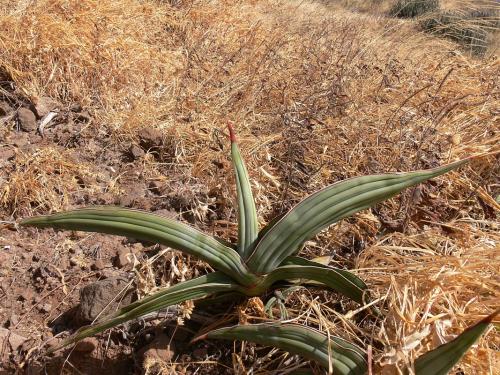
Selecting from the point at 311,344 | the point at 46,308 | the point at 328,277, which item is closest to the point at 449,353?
the point at 311,344

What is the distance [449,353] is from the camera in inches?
48.1

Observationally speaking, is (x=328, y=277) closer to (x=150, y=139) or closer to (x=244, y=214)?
(x=244, y=214)

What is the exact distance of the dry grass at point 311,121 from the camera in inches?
66.0

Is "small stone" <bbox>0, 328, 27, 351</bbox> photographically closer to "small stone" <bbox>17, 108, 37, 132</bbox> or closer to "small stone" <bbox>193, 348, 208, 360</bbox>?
"small stone" <bbox>193, 348, 208, 360</bbox>

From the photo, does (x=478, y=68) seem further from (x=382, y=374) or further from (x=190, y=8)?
(x=382, y=374)

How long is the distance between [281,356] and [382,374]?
0.38 meters

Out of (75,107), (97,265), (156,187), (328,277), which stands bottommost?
(97,265)

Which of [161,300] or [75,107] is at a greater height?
[75,107]

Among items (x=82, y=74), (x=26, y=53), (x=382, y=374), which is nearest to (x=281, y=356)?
(x=382, y=374)

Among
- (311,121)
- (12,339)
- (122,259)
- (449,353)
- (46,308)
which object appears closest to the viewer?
(449,353)

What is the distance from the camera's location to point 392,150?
2.46 m

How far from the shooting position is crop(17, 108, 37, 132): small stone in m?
2.63

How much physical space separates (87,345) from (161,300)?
0.40m

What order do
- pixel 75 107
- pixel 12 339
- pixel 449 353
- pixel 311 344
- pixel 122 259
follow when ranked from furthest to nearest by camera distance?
pixel 75 107 < pixel 122 259 < pixel 12 339 < pixel 311 344 < pixel 449 353
